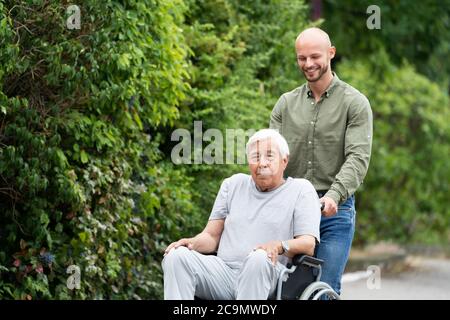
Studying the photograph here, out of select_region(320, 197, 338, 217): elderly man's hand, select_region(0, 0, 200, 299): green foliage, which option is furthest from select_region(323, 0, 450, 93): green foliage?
select_region(320, 197, 338, 217): elderly man's hand

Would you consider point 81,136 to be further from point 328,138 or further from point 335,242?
point 335,242

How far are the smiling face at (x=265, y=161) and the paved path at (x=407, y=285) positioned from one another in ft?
18.7

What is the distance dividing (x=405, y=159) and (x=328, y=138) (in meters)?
12.6

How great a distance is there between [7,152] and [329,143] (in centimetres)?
190

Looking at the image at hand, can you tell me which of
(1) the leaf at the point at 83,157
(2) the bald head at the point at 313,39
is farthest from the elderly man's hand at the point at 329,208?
(1) the leaf at the point at 83,157

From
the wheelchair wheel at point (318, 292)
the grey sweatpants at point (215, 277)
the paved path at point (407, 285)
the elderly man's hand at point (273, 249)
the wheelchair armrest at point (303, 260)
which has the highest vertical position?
the elderly man's hand at point (273, 249)

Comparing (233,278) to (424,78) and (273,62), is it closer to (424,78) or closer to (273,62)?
(273,62)

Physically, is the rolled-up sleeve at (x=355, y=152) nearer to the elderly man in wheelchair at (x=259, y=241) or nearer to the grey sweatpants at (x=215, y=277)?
the elderly man in wheelchair at (x=259, y=241)

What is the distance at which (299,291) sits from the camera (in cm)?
530

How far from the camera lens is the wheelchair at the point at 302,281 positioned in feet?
17.0

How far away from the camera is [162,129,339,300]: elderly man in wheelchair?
508 cm

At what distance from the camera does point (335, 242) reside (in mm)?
5664

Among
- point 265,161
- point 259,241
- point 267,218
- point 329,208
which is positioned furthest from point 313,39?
point 259,241

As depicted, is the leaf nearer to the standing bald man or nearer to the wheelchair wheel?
the standing bald man
